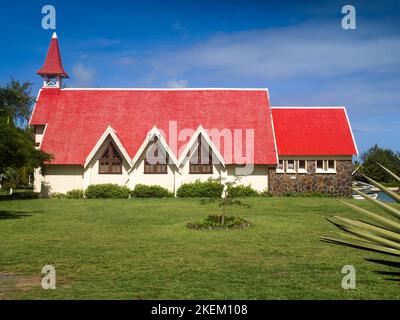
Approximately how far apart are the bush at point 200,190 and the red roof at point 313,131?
5997 millimetres

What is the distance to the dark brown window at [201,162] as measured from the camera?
34406 millimetres

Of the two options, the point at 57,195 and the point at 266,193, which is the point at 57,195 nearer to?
the point at 57,195

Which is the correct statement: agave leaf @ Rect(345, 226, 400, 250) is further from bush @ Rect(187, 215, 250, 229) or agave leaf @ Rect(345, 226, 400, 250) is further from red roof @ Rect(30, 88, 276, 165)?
red roof @ Rect(30, 88, 276, 165)

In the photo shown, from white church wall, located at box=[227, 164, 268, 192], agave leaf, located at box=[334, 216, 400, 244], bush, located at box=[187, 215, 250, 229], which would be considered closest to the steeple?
white church wall, located at box=[227, 164, 268, 192]

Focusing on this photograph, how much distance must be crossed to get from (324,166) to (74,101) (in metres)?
19.9

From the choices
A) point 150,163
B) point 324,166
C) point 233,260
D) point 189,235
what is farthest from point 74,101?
point 233,260

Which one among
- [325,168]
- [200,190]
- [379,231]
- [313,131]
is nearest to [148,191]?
[200,190]

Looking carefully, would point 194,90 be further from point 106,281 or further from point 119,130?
point 106,281

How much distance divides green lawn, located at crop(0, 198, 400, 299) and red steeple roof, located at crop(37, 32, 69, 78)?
21281 millimetres

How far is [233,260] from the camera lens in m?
11.6

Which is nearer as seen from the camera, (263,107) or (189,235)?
(189,235)

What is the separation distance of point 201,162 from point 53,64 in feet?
52.5

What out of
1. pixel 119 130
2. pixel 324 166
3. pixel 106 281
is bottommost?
pixel 106 281

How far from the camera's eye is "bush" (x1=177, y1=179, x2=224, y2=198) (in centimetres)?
3306
